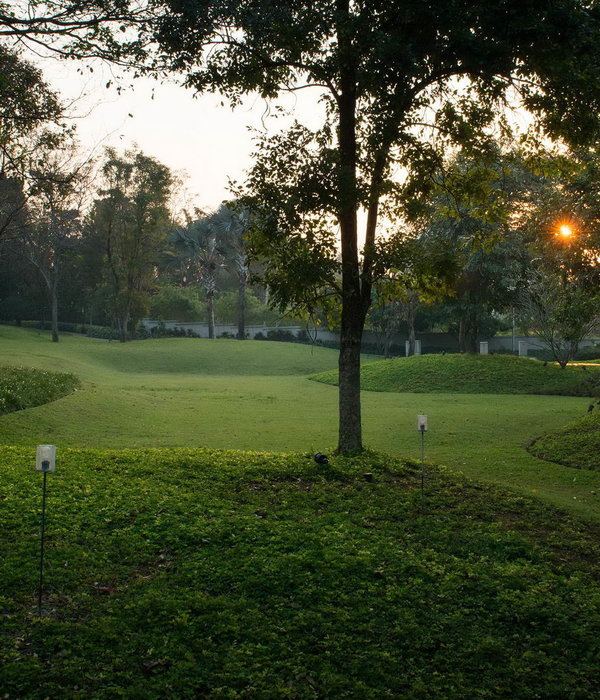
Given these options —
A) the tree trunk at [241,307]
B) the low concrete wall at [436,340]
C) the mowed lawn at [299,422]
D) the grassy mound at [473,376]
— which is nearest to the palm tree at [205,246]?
the tree trunk at [241,307]

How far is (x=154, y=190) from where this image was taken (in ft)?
159

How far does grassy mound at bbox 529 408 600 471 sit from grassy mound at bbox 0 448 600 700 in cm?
425

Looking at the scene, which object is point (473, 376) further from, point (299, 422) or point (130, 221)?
point (130, 221)

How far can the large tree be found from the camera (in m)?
8.42

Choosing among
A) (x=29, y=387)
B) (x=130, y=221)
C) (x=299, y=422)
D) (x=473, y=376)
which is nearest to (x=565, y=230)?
(x=299, y=422)

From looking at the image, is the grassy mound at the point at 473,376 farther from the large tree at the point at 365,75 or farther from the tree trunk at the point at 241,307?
the tree trunk at the point at 241,307

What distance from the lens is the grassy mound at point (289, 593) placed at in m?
4.34

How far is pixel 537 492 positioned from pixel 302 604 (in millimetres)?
5576

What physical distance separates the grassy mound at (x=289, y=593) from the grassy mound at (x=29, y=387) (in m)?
8.13

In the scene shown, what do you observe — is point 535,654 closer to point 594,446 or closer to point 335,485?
point 335,485

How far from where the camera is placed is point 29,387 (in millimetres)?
17953

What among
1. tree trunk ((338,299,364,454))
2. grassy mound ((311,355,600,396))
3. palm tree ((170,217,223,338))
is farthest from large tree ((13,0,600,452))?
palm tree ((170,217,223,338))

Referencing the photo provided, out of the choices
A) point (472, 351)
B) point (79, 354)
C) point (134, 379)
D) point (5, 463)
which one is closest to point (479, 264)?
point (472, 351)

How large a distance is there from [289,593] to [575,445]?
9.61 metres
